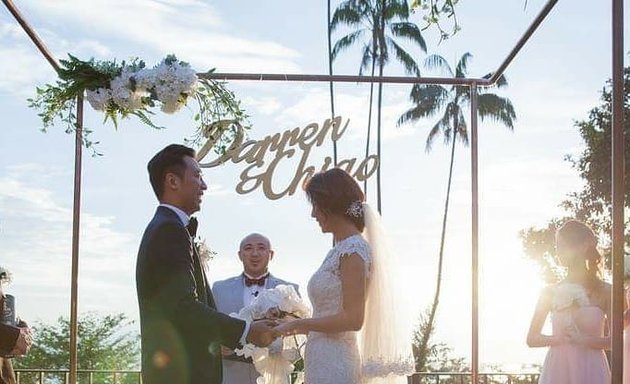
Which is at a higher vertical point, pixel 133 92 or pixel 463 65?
pixel 463 65

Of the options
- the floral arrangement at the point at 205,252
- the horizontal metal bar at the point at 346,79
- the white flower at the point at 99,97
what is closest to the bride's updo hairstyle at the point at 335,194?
the floral arrangement at the point at 205,252

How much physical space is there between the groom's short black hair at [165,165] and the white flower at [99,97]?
5.87ft

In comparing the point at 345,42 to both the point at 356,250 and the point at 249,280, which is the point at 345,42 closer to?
the point at 249,280

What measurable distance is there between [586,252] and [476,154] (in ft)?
5.04

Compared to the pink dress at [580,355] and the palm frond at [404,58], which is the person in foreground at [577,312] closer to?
the pink dress at [580,355]

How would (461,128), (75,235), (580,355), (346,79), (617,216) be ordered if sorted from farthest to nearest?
(461,128) → (346,79) → (75,235) → (580,355) → (617,216)

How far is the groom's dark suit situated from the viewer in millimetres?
3500

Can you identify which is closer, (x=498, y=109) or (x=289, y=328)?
(x=289, y=328)

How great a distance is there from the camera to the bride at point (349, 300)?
389cm

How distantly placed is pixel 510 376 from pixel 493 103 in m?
15.3

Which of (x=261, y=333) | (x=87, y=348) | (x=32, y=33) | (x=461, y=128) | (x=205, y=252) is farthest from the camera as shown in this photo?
(x=461, y=128)

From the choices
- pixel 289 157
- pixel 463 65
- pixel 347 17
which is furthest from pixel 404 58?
pixel 289 157

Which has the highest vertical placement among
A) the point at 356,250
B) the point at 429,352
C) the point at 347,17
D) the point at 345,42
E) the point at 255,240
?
the point at 347,17

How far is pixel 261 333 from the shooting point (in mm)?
3947
